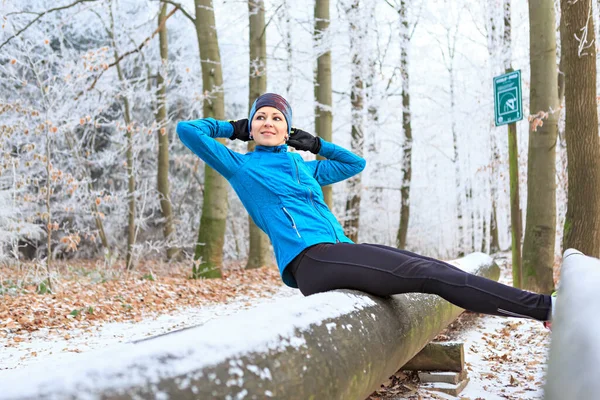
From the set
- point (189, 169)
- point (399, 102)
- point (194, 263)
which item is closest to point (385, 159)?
point (399, 102)

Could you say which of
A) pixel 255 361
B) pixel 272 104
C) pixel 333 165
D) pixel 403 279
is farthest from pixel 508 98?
pixel 255 361

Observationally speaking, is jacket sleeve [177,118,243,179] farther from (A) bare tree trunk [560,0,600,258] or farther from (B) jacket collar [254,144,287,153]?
(A) bare tree trunk [560,0,600,258]

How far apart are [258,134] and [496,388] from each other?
7.93 feet

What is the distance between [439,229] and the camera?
3105 cm

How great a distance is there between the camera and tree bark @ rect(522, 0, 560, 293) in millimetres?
7359

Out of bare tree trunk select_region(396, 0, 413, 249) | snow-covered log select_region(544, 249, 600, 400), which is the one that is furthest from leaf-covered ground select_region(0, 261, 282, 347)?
bare tree trunk select_region(396, 0, 413, 249)

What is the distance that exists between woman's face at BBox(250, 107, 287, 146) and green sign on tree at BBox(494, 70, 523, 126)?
13.3 feet

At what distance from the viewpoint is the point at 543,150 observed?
741 centimetres

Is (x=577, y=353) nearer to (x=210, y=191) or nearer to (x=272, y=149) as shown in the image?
(x=272, y=149)

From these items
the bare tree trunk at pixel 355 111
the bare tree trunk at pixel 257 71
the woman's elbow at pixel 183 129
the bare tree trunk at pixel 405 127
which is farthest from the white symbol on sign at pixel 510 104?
the bare tree trunk at pixel 405 127

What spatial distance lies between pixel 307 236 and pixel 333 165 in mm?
1087

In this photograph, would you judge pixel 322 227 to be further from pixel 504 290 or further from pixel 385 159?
pixel 385 159

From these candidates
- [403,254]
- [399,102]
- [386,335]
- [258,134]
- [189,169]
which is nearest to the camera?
[386,335]

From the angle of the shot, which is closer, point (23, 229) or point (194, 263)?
point (194, 263)
